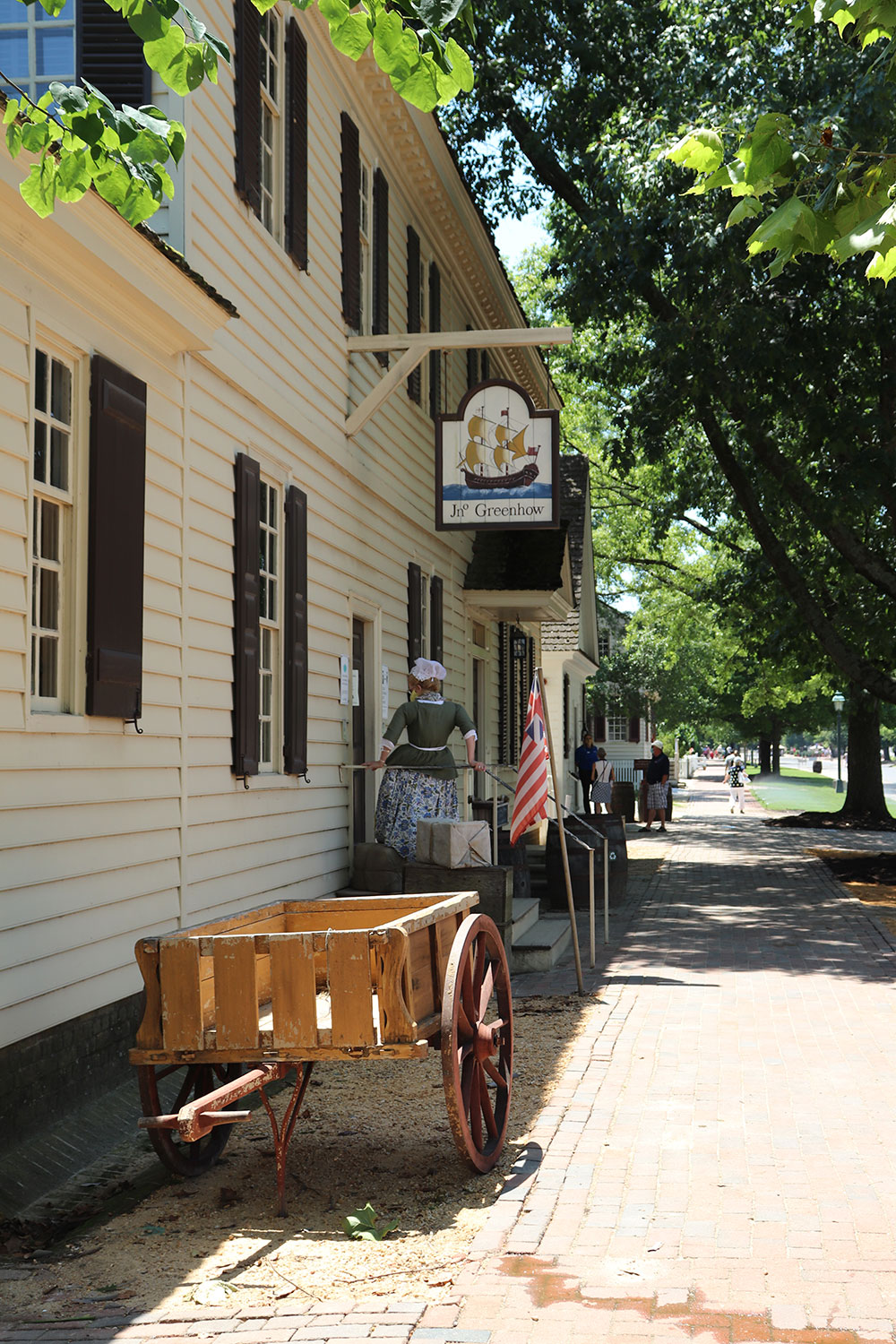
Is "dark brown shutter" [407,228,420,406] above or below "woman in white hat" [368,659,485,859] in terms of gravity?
above

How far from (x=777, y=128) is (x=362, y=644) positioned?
762 centimetres

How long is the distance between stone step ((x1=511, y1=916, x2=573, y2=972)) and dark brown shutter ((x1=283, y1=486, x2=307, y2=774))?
2.55 meters

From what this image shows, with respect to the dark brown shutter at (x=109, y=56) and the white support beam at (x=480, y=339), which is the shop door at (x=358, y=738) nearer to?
the white support beam at (x=480, y=339)

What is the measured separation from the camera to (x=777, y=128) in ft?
17.8

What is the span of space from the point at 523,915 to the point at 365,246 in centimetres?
609

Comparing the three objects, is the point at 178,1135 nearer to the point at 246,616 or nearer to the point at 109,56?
the point at 246,616

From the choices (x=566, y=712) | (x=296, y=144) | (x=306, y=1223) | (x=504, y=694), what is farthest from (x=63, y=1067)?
(x=566, y=712)

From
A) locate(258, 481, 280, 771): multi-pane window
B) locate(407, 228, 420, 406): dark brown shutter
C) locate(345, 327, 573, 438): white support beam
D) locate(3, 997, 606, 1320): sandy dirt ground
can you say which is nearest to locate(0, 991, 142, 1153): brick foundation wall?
locate(3, 997, 606, 1320): sandy dirt ground

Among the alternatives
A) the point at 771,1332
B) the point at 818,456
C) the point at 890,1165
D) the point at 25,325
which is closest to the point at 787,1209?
the point at 890,1165

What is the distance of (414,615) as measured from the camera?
14.1m

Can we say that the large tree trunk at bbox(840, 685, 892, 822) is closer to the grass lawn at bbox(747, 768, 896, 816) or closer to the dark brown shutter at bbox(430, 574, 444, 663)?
the grass lawn at bbox(747, 768, 896, 816)

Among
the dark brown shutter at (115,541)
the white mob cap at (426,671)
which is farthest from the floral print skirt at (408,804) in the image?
the dark brown shutter at (115,541)

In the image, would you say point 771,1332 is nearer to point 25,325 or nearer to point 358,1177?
point 358,1177

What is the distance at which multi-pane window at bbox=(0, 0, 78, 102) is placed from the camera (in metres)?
7.39
